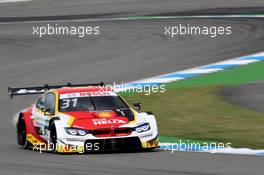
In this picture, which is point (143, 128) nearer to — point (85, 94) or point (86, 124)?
point (86, 124)

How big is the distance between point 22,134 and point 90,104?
154 centimetres

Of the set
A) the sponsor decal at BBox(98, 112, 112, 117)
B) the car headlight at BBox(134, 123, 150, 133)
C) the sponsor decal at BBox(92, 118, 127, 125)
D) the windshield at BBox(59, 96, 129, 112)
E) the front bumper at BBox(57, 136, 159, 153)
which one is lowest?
the front bumper at BBox(57, 136, 159, 153)

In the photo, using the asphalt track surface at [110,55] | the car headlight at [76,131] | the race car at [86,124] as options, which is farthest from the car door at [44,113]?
the car headlight at [76,131]

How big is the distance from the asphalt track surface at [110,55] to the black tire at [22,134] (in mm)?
265

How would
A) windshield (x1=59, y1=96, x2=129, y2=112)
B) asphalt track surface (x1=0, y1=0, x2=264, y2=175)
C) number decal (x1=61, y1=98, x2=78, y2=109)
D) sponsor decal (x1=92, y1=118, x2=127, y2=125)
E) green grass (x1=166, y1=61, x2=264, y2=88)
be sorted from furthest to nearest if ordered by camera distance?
green grass (x1=166, y1=61, x2=264, y2=88), number decal (x1=61, y1=98, x2=78, y2=109), windshield (x1=59, y1=96, x2=129, y2=112), sponsor decal (x1=92, y1=118, x2=127, y2=125), asphalt track surface (x1=0, y1=0, x2=264, y2=175)

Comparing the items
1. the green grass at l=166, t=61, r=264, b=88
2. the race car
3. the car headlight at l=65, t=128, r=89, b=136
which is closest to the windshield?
the race car

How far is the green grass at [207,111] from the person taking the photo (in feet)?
54.9

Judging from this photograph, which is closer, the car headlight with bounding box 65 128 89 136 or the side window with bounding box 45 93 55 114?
the car headlight with bounding box 65 128 89 136

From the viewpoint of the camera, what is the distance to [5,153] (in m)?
15.2

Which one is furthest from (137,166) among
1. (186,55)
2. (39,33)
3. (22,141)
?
(39,33)

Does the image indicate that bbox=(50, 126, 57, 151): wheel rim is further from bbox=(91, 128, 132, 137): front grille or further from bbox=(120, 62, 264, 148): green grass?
bbox=(120, 62, 264, 148): green grass

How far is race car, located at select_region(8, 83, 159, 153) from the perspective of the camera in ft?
48.4

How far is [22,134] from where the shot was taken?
54.3 feet

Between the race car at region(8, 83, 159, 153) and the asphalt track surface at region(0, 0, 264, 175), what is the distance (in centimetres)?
24
